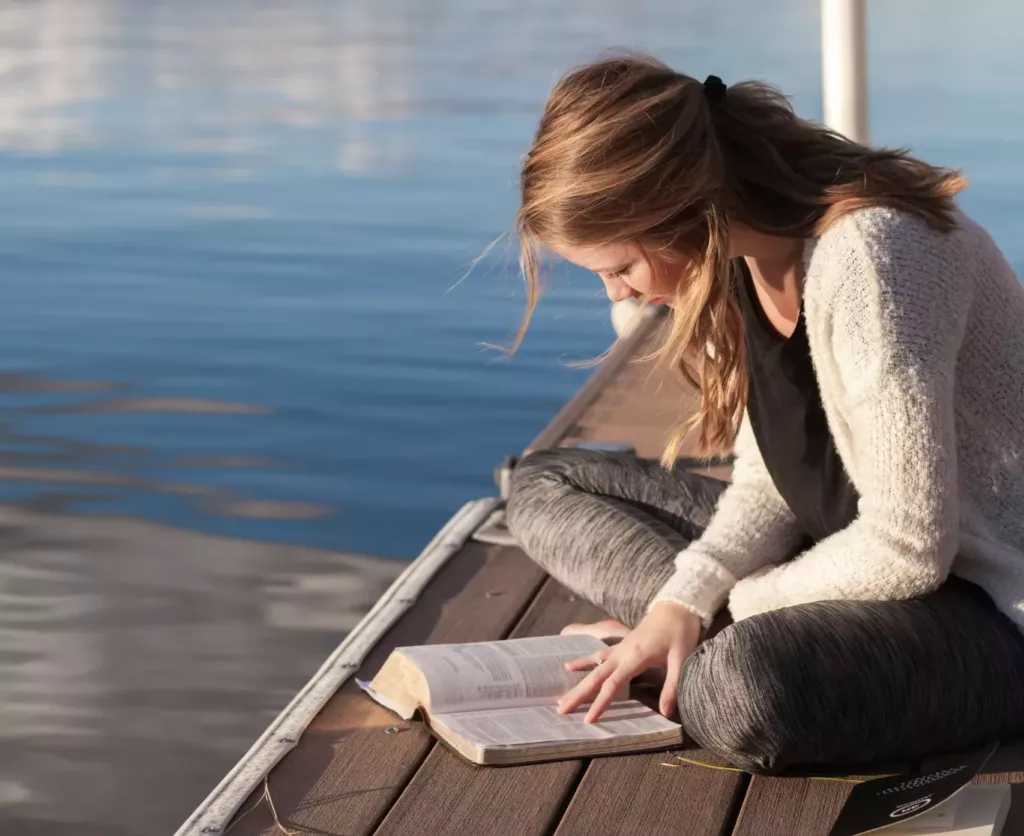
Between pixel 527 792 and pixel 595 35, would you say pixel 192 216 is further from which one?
pixel 527 792

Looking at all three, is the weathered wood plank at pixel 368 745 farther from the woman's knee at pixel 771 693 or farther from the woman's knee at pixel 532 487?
the woman's knee at pixel 771 693

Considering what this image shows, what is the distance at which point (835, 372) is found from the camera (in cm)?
179

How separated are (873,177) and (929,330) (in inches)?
7.2

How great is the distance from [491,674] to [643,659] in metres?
0.18

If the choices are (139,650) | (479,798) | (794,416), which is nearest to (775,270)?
(794,416)

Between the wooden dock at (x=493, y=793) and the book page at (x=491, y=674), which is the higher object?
the book page at (x=491, y=674)

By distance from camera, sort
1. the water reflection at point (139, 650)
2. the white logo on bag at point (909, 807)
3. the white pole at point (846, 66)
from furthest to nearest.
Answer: the white pole at point (846, 66) → the water reflection at point (139, 650) → the white logo on bag at point (909, 807)

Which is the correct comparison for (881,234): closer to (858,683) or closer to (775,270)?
(775,270)

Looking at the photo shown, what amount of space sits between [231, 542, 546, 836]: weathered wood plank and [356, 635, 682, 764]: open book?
0.05m

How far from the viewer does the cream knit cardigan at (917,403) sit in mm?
1715

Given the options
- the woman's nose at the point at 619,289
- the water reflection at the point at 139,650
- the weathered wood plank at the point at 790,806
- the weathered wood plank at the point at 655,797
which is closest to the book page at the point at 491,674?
the weathered wood plank at the point at 655,797

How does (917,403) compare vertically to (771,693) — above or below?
above

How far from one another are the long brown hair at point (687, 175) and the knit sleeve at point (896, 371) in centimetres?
6

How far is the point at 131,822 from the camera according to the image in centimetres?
230
